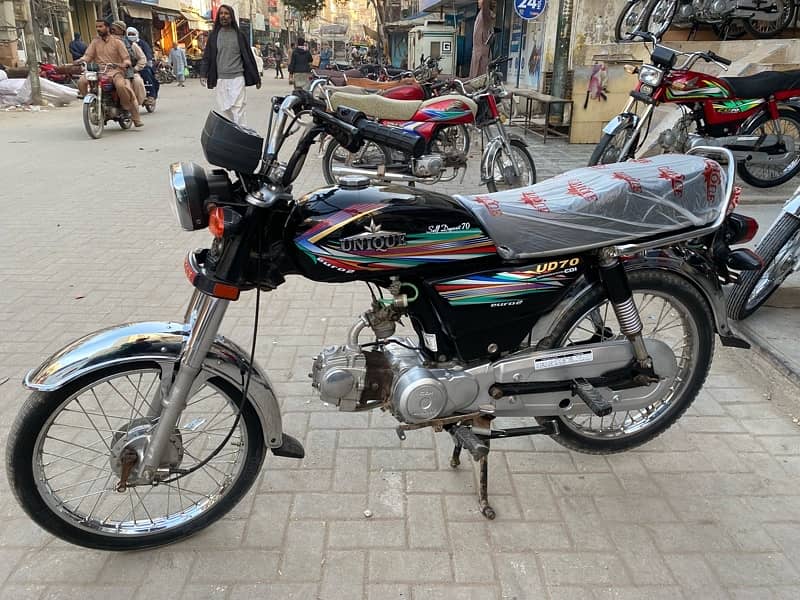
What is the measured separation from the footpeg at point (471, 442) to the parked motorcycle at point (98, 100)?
10.4 meters

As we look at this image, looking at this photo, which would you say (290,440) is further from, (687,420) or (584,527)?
(687,420)

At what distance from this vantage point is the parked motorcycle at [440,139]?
21.4 feet

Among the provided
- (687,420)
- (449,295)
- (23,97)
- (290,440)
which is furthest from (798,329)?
(23,97)

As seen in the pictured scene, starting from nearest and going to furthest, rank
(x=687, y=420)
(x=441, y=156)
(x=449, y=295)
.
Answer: (x=449, y=295), (x=687, y=420), (x=441, y=156)

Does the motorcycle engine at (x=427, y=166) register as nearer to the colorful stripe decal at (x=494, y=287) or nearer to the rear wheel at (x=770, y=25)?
the colorful stripe decal at (x=494, y=287)

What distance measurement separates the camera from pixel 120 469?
6.82 feet

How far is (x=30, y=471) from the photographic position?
6.41ft

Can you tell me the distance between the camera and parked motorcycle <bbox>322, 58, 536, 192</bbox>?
21.4 feet

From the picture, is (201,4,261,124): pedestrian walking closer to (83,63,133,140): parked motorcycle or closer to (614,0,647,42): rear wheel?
(83,63,133,140): parked motorcycle

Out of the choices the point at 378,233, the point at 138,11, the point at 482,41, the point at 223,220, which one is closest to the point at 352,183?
the point at 378,233

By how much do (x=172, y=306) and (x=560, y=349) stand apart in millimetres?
2845

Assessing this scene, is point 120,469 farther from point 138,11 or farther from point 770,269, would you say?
point 138,11

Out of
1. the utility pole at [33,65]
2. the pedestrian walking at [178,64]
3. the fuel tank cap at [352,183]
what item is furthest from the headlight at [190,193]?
the pedestrian walking at [178,64]

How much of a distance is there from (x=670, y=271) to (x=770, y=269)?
1.70 metres
